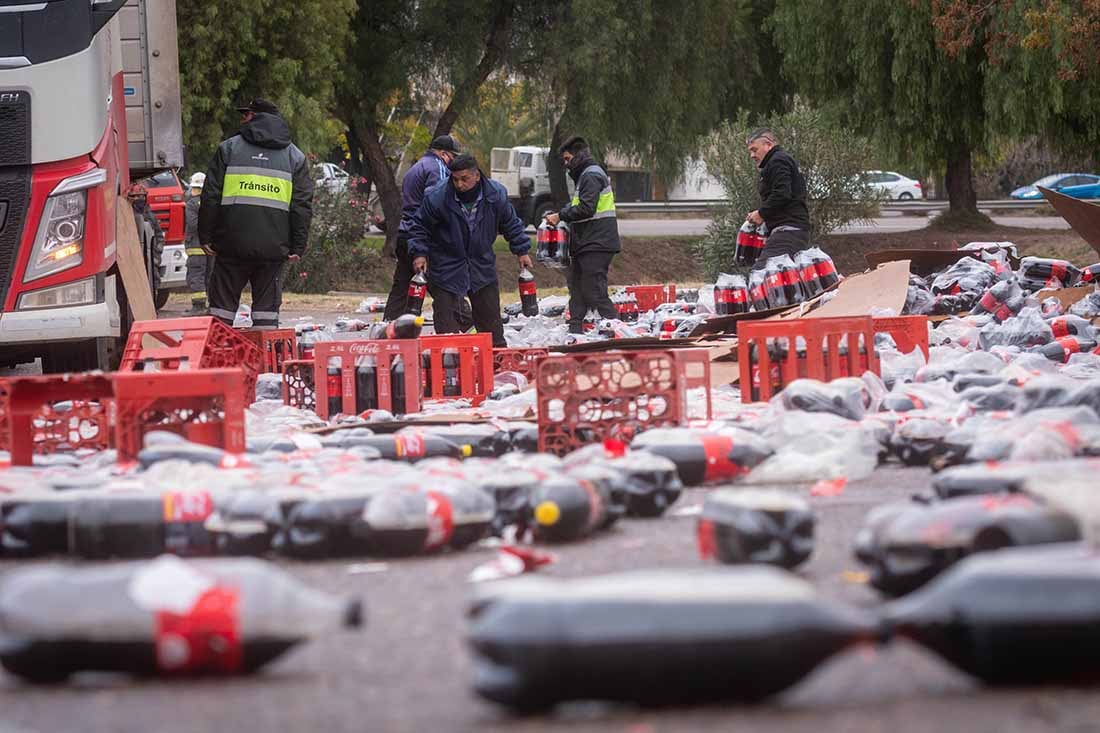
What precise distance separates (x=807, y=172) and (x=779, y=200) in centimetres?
1484

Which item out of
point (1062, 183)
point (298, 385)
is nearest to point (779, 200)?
point (298, 385)

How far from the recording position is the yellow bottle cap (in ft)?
15.4

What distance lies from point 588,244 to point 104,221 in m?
5.53

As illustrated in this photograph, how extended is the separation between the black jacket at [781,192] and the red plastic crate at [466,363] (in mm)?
4323

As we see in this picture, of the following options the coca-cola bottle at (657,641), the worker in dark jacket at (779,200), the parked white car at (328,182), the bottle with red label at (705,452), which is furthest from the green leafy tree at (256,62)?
the coca-cola bottle at (657,641)

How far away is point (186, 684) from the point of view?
11.1 feet

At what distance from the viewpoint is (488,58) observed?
102 feet

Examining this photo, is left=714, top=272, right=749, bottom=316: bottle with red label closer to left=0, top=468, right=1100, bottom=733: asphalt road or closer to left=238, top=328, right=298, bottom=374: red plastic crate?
left=238, top=328, right=298, bottom=374: red plastic crate

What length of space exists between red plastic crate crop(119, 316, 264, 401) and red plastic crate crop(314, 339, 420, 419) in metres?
0.51

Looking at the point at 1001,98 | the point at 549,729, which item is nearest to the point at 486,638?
the point at 549,729

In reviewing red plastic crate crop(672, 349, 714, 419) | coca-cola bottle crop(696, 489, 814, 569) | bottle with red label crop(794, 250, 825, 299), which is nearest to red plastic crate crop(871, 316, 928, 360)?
red plastic crate crop(672, 349, 714, 419)

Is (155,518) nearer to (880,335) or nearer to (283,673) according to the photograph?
(283,673)

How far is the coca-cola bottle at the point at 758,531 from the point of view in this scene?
412 centimetres

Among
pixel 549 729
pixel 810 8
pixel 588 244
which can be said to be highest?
pixel 810 8
